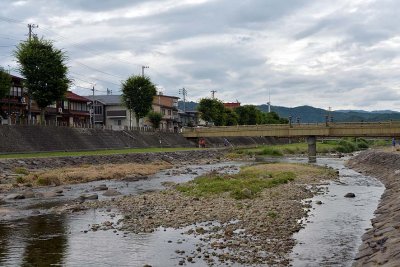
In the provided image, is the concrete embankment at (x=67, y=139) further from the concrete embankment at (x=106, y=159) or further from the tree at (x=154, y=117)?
the tree at (x=154, y=117)

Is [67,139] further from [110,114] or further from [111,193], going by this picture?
[110,114]

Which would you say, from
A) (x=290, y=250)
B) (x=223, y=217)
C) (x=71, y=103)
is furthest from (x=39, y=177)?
(x=71, y=103)

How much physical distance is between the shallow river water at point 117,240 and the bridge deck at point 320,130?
43927 mm

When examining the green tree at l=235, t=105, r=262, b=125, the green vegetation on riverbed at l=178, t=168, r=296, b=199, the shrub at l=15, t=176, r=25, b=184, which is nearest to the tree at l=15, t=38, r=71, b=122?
the shrub at l=15, t=176, r=25, b=184

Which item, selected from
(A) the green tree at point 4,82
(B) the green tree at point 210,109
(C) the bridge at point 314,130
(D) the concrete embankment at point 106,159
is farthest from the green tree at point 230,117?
(A) the green tree at point 4,82

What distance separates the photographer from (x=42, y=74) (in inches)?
2443

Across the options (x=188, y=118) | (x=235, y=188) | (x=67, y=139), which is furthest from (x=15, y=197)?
(x=188, y=118)

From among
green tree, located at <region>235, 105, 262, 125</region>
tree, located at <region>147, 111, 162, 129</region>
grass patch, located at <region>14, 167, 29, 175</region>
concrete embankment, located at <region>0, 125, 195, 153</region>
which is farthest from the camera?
green tree, located at <region>235, 105, 262, 125</region>

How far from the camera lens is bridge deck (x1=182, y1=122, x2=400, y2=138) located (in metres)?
65.3

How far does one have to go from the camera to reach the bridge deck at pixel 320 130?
65312 millimetres

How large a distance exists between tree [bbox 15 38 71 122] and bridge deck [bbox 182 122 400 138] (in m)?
35.3

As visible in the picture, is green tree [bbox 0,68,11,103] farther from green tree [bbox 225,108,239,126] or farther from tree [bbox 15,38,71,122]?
green tree [bbox 225,108,239,126]

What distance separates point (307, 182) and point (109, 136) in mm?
46300

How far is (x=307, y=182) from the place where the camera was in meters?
36.2
